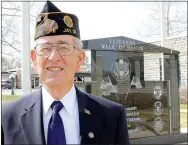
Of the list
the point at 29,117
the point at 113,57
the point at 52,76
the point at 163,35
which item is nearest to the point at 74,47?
the point at 52,76

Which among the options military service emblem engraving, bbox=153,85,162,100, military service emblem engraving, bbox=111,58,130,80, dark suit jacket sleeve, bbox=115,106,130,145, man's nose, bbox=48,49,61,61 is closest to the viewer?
man's nose, bbox=48,49,61,61

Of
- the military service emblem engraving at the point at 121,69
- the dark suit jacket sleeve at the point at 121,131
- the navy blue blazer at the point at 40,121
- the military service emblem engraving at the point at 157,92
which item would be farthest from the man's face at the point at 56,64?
the military service emblem engraving at the point at 157,92

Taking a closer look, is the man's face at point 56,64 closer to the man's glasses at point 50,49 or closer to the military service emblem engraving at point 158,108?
the man's glasses at point 50,49

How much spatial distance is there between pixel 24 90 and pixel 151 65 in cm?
559

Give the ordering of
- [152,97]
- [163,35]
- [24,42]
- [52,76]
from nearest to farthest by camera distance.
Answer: [52,76] < [24,42] < [152,97] < [163,35]

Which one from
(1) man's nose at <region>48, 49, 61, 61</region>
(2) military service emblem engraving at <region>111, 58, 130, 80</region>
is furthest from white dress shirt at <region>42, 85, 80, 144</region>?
(2) military service emblem engraving at <region>111, 58, 130, 80</region>

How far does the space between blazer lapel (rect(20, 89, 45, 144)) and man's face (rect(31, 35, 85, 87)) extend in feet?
0.30

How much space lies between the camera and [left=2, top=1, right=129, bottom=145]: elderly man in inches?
33.9

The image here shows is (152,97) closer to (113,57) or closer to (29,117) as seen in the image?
(113,57)

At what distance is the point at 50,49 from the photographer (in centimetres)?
86

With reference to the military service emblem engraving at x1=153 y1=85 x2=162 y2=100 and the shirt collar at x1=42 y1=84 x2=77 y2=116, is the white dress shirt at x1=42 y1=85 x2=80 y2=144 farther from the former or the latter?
the military service emblem engraving at x1=153 y1=85 x2=162 y2=100

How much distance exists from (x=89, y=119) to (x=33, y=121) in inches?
6.7

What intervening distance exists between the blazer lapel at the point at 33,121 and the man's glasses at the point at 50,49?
15 centimetres

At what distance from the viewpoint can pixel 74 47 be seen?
879 mm
